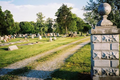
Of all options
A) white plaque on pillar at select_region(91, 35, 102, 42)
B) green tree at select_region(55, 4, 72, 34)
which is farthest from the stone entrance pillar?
green tree at select_region(55, 4, 72, 34)

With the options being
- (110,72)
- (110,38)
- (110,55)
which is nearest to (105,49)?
(110,55)

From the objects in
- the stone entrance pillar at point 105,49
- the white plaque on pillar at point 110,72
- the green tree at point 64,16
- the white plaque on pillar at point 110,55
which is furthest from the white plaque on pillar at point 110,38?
the green tree at point 64,16

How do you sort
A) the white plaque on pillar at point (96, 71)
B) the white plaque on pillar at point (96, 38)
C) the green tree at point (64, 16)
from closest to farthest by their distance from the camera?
the white plaque on pillar at point (96, 38)
the white plaque on pillar at point (96, 71)
the green tree at point (64, 16)

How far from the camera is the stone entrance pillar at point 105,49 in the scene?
354 cm

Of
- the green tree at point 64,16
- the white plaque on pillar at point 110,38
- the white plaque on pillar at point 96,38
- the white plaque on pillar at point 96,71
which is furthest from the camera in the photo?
→ the green tree at point 64,16

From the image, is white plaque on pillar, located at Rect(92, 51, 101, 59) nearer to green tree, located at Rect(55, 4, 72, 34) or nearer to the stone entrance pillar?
the stone entrance pillar

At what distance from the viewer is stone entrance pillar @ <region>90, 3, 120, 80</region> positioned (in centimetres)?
354

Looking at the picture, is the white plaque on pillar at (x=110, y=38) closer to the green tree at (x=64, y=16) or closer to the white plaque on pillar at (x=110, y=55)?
the white plaque on pillar at (x=110, y=55)

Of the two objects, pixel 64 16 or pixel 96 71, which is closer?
pixel 96 71

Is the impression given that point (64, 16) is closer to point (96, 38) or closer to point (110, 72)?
point (96, 38)

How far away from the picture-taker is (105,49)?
143 inches

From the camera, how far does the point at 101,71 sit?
3.76 m

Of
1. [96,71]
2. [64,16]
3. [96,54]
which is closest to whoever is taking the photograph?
[96,54]

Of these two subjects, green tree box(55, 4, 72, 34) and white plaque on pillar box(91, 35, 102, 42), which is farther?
green tree box(55, 4, 72, 34)
